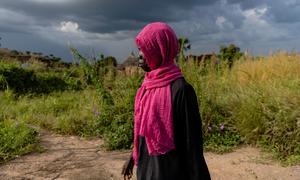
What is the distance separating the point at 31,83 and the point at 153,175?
9.80 meters

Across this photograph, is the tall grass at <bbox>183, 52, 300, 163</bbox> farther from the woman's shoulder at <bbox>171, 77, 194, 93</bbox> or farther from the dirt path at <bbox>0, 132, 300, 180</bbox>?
the woman's shoulder at <bbox>171, 77, 194, 93</bbox>

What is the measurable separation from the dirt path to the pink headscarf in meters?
2.51

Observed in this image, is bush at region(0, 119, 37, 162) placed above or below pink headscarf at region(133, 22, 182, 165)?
below

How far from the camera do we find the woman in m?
2.09

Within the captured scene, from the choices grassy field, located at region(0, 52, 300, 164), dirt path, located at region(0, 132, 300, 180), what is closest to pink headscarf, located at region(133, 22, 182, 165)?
dirt path, located at region(0, 132, 300, 180)

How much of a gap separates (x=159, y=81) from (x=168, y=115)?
0.18 metres

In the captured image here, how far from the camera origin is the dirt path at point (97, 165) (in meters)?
4.62

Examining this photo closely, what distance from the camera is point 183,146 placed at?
7.14ft

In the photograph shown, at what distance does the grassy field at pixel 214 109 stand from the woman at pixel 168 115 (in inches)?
119

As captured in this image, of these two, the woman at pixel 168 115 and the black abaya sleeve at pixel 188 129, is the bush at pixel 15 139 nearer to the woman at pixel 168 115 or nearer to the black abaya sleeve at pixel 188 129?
the woman at pixel 168 115

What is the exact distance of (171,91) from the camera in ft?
7.07

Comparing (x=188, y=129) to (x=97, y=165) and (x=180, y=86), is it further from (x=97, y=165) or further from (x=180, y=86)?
(x=97, y=165)

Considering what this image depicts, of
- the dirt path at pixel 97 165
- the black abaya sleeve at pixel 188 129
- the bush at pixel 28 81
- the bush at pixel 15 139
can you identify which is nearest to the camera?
the black abaya sleeve at pixel 188 129

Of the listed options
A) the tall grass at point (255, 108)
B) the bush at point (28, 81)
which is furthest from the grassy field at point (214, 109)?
the bush at point (28, 81)
